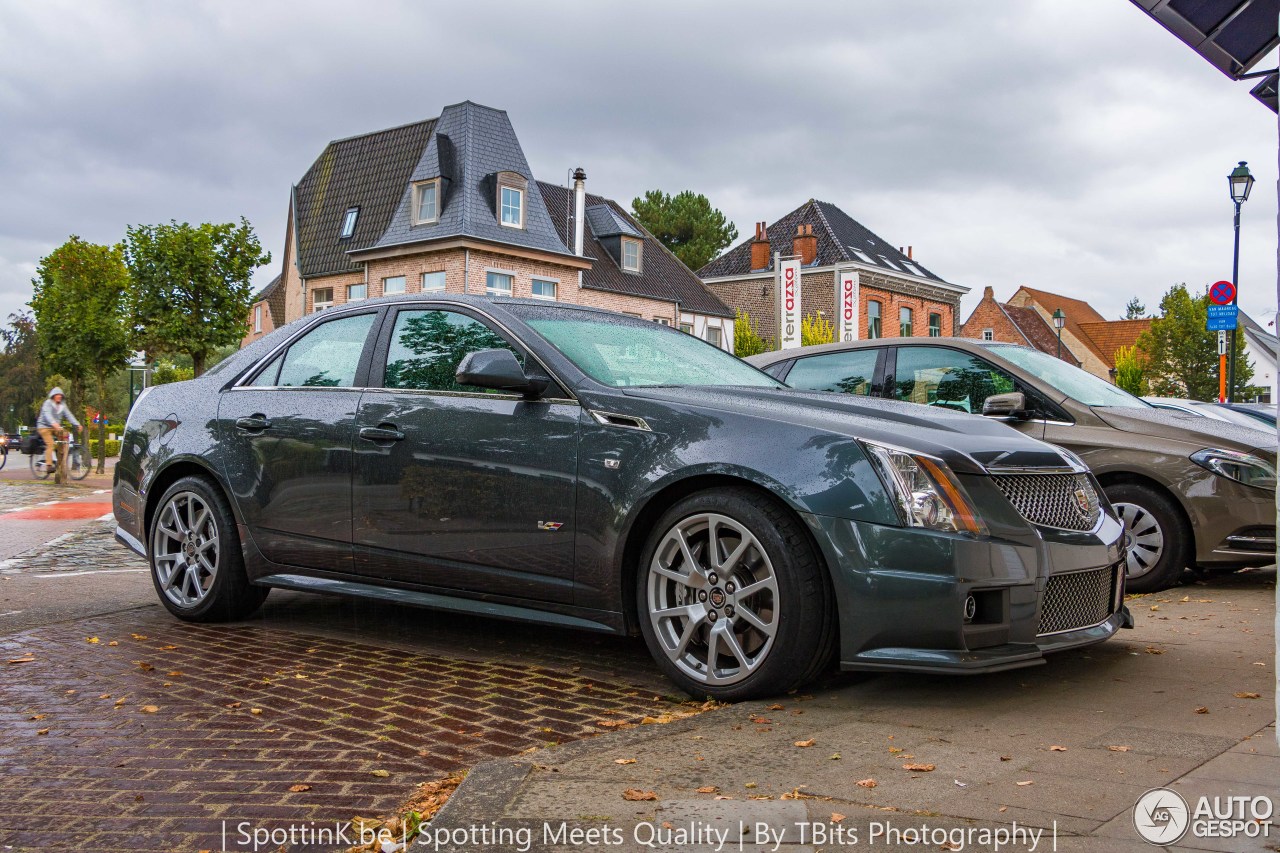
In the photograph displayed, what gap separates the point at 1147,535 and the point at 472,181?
114ft

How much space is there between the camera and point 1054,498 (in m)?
4.56

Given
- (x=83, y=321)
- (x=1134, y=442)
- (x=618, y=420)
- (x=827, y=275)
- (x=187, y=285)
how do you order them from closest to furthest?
(x=618, y=420) → (x=1134, y=442) → (x=83, y=321) → (x=187, y=285) → (x=827, y=275)

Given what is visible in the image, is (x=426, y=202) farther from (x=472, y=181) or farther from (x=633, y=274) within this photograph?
(x=633, y=274)

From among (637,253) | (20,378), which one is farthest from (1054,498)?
(20,378)

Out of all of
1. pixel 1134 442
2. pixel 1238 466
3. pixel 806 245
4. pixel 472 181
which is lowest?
pixel 1238 466

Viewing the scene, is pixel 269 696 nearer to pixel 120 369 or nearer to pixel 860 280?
pixel 120 369

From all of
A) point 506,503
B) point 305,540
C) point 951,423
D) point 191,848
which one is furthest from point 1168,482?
point 191,848

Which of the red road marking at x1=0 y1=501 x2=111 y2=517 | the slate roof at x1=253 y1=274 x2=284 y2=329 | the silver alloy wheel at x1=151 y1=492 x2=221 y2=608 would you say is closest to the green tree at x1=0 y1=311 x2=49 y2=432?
the slate roof at x1=253 y1=274 x2=284 y2=329

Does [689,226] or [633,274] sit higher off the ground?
[689,226]

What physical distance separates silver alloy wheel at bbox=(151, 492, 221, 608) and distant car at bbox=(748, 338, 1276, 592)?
3.64 meters

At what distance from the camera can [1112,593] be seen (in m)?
4.77

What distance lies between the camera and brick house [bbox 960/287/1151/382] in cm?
7744

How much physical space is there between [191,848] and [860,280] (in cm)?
4957

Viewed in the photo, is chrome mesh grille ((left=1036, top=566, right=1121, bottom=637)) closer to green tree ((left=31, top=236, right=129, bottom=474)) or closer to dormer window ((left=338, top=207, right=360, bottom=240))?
green tree ((left=31, top=236, right=129, bottom=474))
